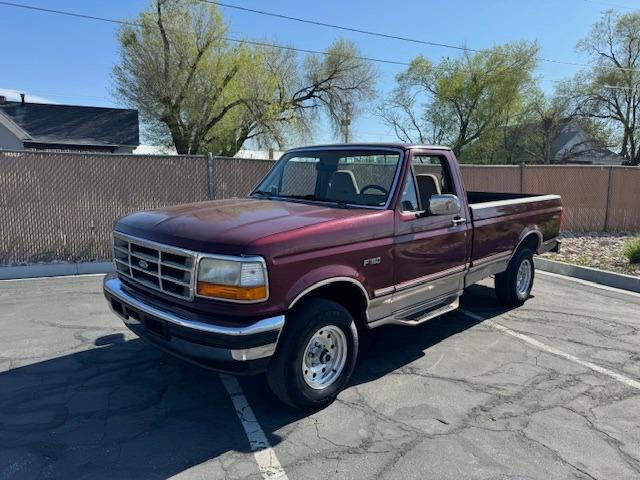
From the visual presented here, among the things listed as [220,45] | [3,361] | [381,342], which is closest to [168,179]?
[3,361]

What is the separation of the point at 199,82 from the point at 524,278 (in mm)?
23588

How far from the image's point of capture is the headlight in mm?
3152

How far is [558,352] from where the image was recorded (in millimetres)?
5023

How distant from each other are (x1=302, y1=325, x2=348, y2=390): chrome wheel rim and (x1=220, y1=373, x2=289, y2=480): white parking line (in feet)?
1.69

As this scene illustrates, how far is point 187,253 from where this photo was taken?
3307mm

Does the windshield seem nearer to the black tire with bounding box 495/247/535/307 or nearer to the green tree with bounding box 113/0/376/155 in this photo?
the black tire with bounding box 495/247/535/307

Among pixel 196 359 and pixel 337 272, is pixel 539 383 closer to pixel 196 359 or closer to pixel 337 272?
pixel 337 272

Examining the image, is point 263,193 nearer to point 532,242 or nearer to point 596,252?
point 532,242

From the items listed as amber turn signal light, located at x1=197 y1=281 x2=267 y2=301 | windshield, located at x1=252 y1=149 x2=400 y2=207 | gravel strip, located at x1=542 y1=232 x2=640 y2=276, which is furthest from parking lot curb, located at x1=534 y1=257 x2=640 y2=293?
amber turn signal light, located at x1=197 y1=281 x2=267 y2=301

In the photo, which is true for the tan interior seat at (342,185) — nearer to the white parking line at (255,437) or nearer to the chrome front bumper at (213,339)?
the chrome front bumper at (213,339)

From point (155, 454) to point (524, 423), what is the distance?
8.87ft

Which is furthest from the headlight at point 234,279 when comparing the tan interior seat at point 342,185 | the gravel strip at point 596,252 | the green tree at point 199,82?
the green tree at point 199,82

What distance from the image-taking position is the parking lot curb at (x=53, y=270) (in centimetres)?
→ 807

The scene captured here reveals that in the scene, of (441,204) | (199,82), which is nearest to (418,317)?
(441,204)
